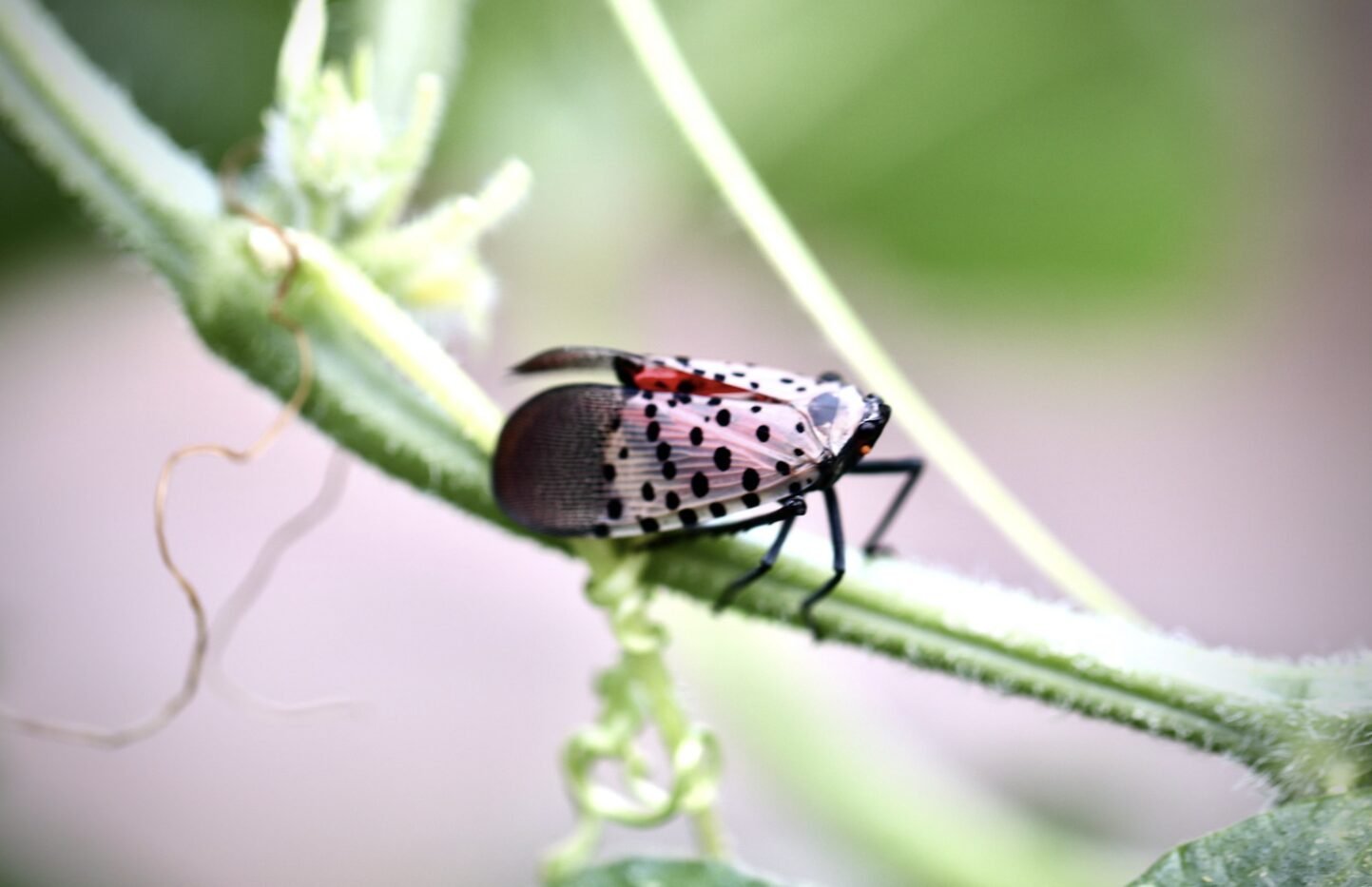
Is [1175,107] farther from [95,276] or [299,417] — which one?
[95,276]

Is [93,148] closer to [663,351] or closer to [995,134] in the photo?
[663,351]

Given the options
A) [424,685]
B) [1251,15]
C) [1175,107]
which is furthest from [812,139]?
[424,685]

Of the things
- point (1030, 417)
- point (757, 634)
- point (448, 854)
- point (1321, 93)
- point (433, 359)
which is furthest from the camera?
point (1030, 417)

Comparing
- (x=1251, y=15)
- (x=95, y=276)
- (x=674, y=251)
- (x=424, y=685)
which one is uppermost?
(x=1251, y=15)

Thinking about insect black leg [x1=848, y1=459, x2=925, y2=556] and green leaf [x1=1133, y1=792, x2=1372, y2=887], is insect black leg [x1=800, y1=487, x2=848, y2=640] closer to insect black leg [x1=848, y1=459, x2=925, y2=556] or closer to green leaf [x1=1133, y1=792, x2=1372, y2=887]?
insect black leg [x1=848, y1=459, x2=925, y2=556]

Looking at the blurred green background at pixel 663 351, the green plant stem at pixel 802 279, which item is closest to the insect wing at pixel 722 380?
the green plant stem at pixel 802 279

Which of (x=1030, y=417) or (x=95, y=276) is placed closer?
(x=95, y=276)

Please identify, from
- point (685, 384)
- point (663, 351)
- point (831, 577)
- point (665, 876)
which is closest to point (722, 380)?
point (685, 384)
